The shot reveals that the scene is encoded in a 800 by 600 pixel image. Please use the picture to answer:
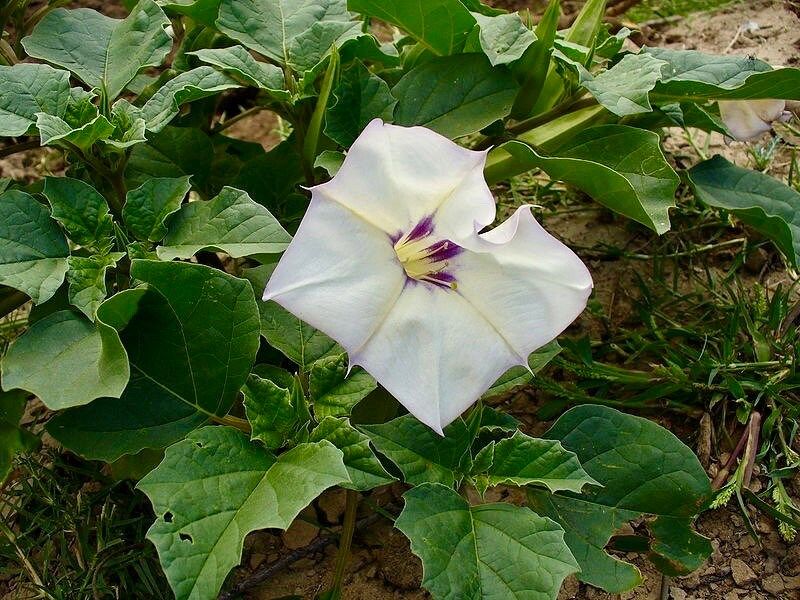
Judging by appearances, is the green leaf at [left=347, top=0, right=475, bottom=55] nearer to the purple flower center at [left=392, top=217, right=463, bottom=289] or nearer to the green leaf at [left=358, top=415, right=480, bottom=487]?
the purple flower center at [left=392, top=217, right=463, bottom=289]

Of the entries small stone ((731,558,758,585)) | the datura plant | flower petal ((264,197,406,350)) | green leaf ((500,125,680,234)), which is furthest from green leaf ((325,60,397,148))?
small stone ((731,558,758,585))

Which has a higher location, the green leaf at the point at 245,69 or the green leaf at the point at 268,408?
the green leaf at the point at 245,69

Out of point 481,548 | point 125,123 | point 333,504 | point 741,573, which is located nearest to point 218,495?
point 481,548

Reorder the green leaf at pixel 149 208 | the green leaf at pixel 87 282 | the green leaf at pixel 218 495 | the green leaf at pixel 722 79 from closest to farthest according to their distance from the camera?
1. the green leaf at pixel 218 495
2. the green leaf at pixel 87 282
3. the green leaf at pixel 149 208
4. the green leaf at pixel 722 79

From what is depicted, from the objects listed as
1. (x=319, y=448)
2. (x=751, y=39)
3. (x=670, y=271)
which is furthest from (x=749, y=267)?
(x=319, y=448)

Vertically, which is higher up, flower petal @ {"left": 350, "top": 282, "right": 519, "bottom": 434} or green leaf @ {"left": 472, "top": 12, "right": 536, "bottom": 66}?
green leaf @ {"left": 472, "top": 12, "right": 536, "bottom": 66}

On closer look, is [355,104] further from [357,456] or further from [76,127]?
[357,456]

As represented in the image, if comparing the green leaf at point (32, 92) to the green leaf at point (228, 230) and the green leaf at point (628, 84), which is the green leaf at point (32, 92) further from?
the green leaf at point (628, 84)

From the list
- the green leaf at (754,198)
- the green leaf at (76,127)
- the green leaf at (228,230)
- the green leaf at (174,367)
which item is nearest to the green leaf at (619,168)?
the green leaf at (754,198)
